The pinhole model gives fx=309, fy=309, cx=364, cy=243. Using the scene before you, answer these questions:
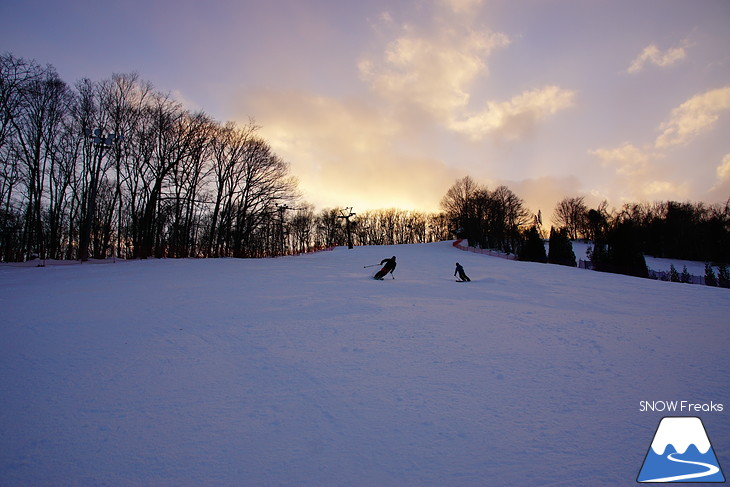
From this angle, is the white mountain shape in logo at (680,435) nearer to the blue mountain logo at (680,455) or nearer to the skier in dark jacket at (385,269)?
the blue mountain logo at (680,455)

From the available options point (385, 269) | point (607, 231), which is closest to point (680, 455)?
point (385, 269)

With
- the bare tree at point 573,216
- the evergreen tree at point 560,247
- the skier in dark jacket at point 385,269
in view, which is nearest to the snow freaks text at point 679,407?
the skier in dark jacket at point 385,269

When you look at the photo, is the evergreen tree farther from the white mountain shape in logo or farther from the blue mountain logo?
the blue mountain logo

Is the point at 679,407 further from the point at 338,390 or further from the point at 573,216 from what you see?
the point at 573,216

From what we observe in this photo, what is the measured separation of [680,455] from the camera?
3.13 m

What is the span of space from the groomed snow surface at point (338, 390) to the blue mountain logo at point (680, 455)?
97 mm

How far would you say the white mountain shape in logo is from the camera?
10.6 feet

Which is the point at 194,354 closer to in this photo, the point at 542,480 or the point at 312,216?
the point at 542,480

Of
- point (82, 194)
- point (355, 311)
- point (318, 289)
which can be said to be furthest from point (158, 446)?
point (82, 194)

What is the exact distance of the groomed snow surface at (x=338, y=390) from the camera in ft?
9.25

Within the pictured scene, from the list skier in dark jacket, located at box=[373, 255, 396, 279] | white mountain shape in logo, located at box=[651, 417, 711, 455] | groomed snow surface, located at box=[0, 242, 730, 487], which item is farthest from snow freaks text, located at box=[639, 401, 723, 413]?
skier in dark jacket, located at box=[373, 255, 396, 279]

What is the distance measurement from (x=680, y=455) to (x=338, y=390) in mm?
3699

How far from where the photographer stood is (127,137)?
960 inches

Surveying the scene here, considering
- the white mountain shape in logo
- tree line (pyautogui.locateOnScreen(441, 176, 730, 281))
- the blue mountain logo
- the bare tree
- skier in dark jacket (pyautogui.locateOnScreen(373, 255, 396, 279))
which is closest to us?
the blue mountain logo
